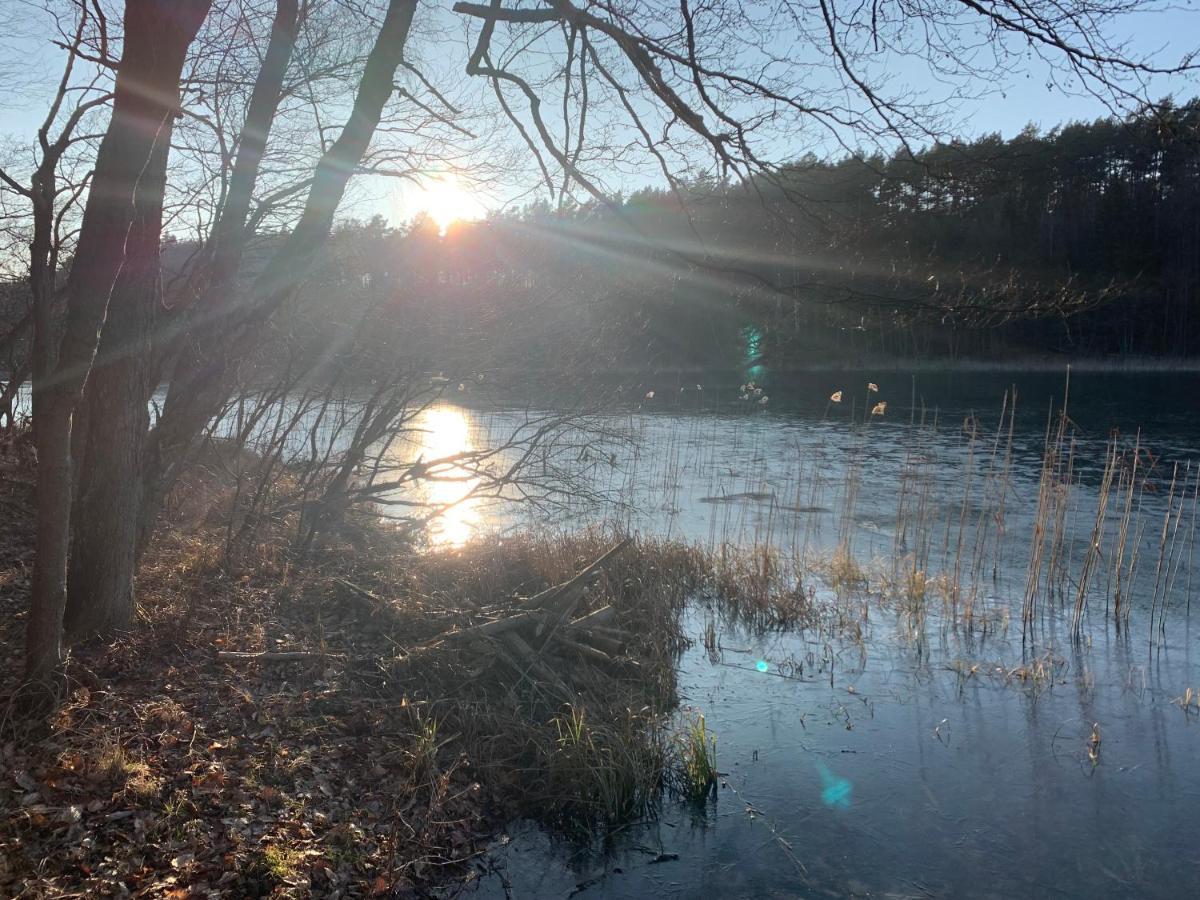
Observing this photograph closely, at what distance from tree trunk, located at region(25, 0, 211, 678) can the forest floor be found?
0.94 m

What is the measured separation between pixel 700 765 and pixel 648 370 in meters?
8.32

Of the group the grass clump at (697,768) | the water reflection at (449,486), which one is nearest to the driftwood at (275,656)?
the grass clump at (697,768)

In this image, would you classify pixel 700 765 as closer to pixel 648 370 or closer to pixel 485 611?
pixel 485 611

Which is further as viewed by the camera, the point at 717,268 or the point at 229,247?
the point at 229,247

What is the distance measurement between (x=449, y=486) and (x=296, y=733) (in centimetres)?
1276

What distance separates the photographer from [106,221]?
376 cm

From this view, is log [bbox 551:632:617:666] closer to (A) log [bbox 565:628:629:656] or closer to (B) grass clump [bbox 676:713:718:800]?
(A) log [bbox 565:628:629:656]

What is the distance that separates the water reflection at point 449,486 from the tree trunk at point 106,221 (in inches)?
226

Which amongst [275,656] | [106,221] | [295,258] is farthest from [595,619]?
[106,221]

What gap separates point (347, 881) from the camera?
3.86m

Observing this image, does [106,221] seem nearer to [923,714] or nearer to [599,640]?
[599,640]

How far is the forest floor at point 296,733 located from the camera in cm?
356

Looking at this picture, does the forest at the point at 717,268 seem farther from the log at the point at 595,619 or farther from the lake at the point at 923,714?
the log at the point at 595,619

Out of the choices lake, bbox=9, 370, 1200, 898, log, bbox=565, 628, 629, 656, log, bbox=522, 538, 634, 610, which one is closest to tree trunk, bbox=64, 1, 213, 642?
lake, bbox=9, 370, 1200, 898
